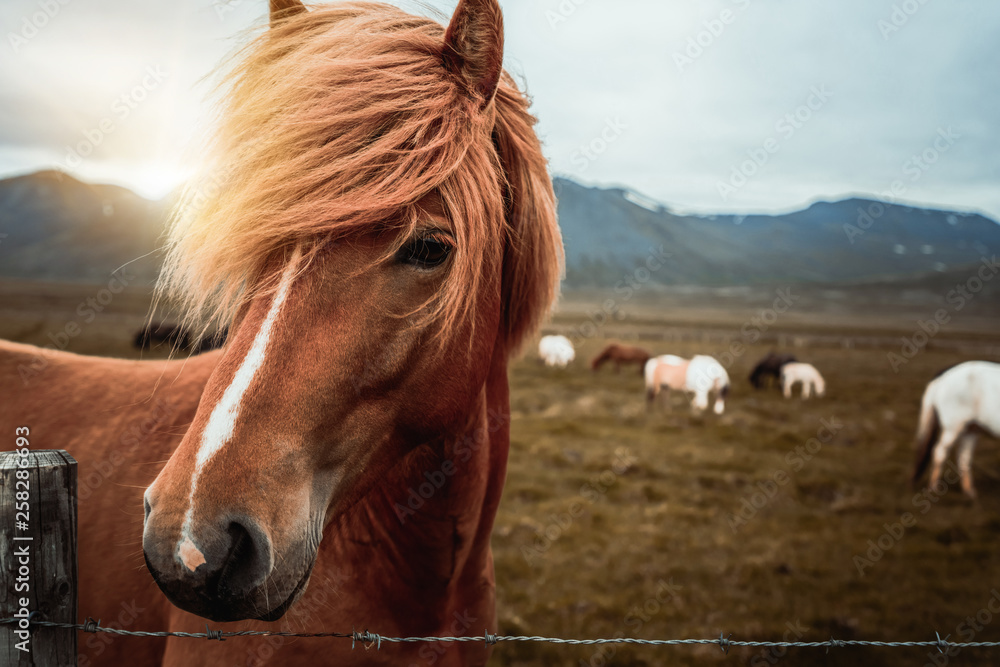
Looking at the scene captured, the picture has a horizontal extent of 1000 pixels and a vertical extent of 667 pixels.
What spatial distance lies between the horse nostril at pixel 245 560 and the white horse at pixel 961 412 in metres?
9.99

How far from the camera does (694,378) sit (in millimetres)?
13773

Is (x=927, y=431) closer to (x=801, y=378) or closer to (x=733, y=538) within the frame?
(x=733, y=538)

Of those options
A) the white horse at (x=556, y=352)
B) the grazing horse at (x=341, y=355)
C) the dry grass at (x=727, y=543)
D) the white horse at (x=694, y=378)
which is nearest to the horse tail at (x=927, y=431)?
the dry grass at (x=727, y=543)

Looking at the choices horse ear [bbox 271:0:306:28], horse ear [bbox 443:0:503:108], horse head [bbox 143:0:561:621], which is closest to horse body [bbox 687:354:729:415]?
horse head [bbox 143:0:561:621]

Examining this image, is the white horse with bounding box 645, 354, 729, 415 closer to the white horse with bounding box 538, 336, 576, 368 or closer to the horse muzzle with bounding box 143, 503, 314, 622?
the white horse with bounding box 538, 336, 576, 368

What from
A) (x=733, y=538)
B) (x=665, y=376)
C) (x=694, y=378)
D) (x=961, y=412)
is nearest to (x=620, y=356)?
(x=665, y=376)

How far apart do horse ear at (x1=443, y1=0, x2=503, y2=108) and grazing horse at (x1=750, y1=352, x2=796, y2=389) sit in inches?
733

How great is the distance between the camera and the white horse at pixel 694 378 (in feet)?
44.8

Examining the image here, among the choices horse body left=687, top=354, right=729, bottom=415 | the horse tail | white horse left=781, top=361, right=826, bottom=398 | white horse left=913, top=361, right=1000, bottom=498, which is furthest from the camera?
white horse left=781, top=361, right=826, bottom=398

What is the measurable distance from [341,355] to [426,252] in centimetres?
35

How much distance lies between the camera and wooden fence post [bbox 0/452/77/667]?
3.90 ft

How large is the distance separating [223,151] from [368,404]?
32.5 inches

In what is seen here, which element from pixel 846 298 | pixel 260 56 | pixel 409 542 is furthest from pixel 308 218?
pixel 846 298

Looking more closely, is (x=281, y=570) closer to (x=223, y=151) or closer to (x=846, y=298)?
(x=223, y=151)
